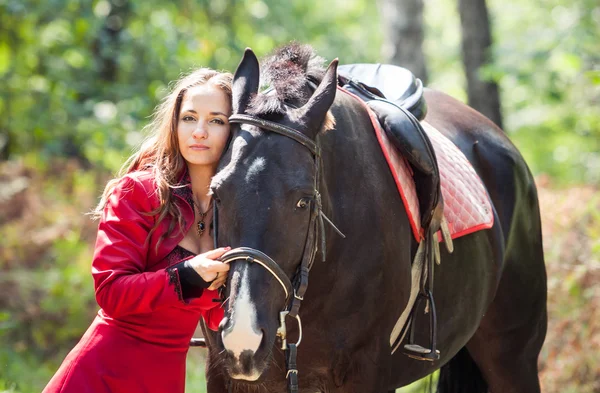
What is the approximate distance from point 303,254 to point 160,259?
0.58 meters

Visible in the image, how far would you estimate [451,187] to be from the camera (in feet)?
13.3

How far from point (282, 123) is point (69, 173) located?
30.1 feet

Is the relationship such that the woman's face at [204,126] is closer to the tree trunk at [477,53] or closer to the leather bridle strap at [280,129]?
the leather bridle strap at [280,129]

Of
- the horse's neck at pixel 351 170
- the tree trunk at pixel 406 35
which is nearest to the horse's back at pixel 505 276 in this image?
the horse's neck at pixel 351 170

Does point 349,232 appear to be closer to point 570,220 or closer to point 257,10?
point 570,220

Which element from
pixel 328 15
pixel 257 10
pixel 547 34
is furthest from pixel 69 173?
pixel 328 15

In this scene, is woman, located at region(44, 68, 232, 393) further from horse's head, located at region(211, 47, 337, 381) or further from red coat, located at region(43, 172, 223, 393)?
horse's head, located at region(211, 47, 337, 381)

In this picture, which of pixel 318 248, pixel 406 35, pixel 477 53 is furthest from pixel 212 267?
pixel 477 53

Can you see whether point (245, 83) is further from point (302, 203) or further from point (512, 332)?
point (512, 332)

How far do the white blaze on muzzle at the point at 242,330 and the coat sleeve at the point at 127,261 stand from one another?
35cm

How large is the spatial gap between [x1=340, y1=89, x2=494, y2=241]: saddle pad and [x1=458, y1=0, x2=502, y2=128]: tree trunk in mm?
6862

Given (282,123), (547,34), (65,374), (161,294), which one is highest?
(547,34)

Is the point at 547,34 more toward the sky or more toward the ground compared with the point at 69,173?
more toward the sky

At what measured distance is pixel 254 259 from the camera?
2.54 metres
